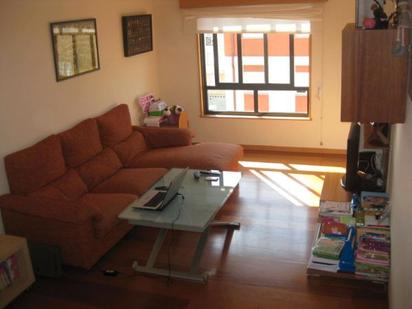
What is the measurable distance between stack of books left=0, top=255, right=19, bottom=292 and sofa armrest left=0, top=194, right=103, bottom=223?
415 mm

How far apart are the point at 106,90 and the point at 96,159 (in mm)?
1047

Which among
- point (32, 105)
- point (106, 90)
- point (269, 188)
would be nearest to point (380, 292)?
point (269, 188)

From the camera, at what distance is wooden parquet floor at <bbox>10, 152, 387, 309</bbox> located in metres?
3.61

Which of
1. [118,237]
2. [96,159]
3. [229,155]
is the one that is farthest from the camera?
[229,155]

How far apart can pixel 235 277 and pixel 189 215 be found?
64 cm

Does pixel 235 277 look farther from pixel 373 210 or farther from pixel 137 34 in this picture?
pixel 137 34

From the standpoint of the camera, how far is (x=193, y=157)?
545cm

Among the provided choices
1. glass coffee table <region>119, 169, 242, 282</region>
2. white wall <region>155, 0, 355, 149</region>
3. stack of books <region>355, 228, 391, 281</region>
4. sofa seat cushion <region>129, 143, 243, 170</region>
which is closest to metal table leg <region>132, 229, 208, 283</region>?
glass coffee table <region>119, 169, 242, 282</region>

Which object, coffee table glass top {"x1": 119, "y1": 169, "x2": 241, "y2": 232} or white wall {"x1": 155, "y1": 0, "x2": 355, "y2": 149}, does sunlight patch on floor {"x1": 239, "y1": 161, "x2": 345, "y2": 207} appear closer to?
white wall {"x1": 155, "y1": 0, "x2": 355, "y2": 149}

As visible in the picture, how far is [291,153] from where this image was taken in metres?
6.82

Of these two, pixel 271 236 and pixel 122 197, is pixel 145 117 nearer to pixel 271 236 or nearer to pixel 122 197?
pixel 122 197

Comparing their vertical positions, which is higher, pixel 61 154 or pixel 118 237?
pixel 61 154

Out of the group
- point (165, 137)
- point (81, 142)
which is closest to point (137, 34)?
point (165, 137)

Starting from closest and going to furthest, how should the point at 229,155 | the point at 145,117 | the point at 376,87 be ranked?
the point at 376,87 < the point at 229,155 < the point at 145,117
